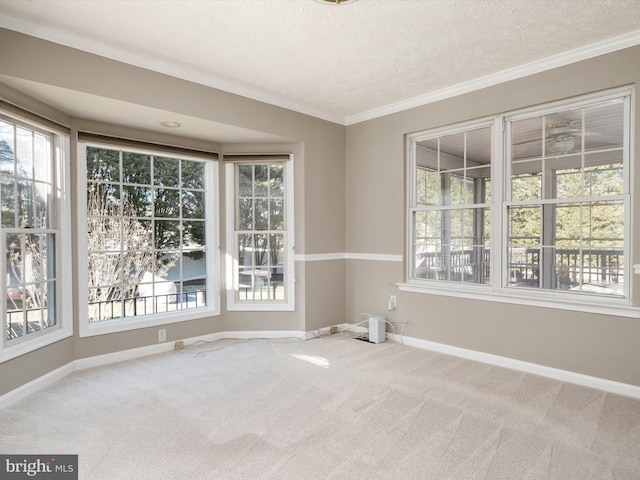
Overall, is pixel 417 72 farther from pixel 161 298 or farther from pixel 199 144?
pixel 161 298

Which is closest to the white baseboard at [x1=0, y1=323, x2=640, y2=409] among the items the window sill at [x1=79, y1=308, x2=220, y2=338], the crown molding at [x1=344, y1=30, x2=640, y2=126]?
the window sill at [x1=79, y1=308, x2=220, y2=338]

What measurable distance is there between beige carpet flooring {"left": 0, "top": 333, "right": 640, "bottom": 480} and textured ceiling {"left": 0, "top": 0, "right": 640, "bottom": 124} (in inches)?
104

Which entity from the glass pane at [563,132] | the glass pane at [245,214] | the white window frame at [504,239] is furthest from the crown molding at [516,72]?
the glass pane at [245,214]

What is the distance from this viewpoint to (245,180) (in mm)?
4727

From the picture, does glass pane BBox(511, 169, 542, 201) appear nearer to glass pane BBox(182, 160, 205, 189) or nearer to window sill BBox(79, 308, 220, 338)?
glass pane BBox(182, 160, 205, 189)

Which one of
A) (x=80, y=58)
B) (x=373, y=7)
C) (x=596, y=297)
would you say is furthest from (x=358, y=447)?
(x=80, y=58)

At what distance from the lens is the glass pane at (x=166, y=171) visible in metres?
4.22

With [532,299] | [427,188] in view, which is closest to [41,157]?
[427,188]

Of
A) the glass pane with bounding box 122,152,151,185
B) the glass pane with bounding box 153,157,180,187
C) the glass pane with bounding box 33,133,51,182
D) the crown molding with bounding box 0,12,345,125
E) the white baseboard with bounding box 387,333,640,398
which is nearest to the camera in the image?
the crown molding with bounding box 0,12,345,125

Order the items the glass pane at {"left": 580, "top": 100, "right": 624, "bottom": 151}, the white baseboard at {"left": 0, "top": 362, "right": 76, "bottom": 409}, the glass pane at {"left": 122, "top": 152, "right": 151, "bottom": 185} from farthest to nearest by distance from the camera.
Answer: the glass pane at {"left": 122, "top": 152, "right": 151, "bottom": 185}, the glass pane at {"left": 580, "top": 100, "right": 624, "bottom": 151}, the white baseboard at {"left": 0, "top": 362, "right": 76, "bottom": 409}

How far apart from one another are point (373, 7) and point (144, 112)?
212 cm

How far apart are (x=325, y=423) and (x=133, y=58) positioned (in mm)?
3159

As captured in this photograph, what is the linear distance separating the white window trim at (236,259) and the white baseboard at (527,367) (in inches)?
52.6

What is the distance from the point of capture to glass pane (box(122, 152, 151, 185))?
4008mm
